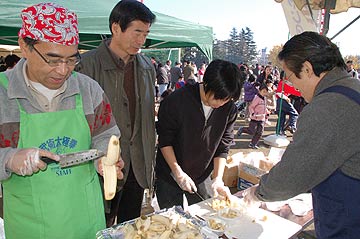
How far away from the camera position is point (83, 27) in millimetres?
Answer: 3414

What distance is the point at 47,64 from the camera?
45.6 inches

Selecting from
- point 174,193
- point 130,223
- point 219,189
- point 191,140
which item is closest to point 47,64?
point 130,223

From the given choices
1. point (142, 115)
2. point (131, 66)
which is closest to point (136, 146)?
point (142, 115)

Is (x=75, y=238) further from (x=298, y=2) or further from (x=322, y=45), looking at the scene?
(x=298, y=2)

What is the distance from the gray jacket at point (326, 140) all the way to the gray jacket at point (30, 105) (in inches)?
34.2

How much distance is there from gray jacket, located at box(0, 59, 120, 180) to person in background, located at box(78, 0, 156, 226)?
0.51m

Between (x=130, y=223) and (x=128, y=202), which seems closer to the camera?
(x=130, y=223)

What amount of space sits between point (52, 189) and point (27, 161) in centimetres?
21

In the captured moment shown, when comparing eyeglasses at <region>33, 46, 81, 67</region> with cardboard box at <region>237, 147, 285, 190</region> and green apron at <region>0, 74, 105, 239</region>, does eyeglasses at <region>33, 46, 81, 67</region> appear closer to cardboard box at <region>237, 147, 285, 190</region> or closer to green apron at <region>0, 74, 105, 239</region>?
green apron at <region>0, 74, 105, 239</region>

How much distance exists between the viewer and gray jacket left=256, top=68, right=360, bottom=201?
1184mm

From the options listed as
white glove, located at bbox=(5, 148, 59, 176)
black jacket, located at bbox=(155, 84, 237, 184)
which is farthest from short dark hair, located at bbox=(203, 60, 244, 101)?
white glove, located at bbox=(5, 148, 59, 176)

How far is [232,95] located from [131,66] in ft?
2.42

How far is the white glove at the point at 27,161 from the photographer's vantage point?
1022mm

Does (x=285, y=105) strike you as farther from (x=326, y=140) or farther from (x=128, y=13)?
(x=326, y=140)
